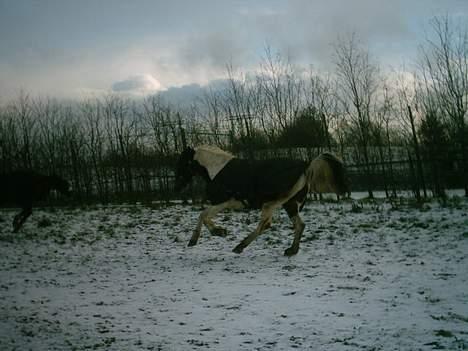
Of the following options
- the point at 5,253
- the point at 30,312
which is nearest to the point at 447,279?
the point at 30,312

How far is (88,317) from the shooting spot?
4.02 m

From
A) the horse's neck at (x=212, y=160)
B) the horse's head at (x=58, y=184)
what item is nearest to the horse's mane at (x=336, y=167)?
the horse's neck at (x=212, y=160)

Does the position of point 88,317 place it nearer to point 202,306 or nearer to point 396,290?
point 202,306

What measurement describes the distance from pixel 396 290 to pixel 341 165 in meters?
Result: 3.06

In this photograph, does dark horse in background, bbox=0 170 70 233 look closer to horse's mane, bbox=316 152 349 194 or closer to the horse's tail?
the horse's tail

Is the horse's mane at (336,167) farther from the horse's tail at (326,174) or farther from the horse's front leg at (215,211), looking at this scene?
the horse's front leg at (215,211)

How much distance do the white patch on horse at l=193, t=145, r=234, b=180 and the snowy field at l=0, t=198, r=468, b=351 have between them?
1.59 meters

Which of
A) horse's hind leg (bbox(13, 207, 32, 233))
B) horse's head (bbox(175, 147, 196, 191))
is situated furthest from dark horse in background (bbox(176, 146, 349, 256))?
horse's hind leg (bbox(13, 207, 32, 233))

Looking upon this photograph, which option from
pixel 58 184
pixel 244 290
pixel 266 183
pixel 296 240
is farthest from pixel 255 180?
pixel 58 184

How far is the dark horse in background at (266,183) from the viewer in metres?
6.75

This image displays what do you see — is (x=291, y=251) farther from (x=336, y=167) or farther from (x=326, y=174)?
(x=336, y=167)

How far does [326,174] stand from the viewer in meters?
6.98

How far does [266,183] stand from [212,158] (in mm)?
1282

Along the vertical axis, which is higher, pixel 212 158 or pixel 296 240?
pixel 212 158
